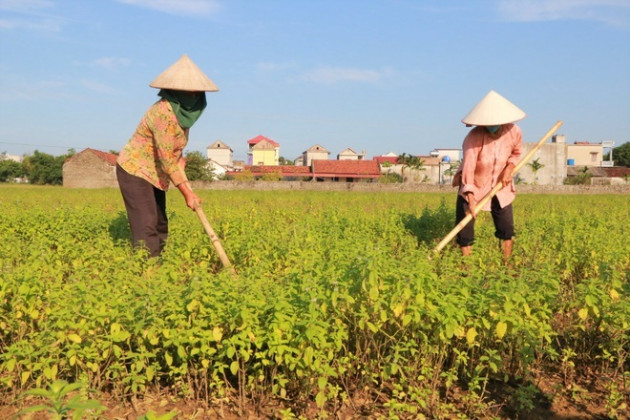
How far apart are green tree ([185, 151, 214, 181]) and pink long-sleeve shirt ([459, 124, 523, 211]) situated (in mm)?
49875

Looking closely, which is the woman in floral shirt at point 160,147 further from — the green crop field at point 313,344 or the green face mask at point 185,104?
the green crop field at point 313,344

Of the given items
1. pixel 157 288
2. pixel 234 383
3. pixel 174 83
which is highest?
pixel 174 83

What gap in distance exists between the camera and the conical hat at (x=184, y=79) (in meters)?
5.55

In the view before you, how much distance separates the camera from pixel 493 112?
6.05 meters

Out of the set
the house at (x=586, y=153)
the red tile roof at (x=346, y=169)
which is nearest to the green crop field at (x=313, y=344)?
the red tile roof at (x=346, y=169)

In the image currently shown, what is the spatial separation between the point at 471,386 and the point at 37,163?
72.9 meters

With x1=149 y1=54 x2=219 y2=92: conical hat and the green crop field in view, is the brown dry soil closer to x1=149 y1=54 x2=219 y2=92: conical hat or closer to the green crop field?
the green crop field

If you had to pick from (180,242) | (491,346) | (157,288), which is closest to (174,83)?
(180,242)

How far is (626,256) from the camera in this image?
230 inches

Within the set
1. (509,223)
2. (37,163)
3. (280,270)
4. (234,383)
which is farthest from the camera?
(37,163)

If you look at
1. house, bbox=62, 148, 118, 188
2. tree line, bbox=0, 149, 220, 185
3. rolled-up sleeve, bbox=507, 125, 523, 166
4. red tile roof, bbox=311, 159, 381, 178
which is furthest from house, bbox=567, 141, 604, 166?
rolled-up sleeve, bbox=507, 125, 523, 166

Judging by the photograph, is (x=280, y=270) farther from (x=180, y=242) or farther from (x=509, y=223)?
(x=509, y=223)

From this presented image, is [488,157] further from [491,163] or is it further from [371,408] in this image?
[371,408]

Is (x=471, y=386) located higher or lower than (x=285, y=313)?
lower
